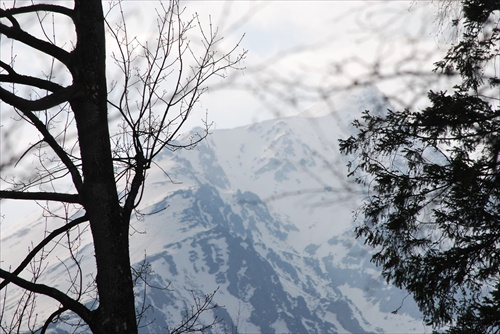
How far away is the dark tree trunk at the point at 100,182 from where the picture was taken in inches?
131

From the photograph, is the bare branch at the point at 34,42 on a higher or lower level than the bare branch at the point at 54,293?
higher

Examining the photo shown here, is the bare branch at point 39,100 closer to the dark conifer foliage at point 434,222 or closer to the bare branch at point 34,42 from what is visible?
the bare branch at point 34,42

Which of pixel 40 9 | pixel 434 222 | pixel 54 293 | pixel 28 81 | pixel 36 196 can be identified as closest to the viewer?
pixel 54 293

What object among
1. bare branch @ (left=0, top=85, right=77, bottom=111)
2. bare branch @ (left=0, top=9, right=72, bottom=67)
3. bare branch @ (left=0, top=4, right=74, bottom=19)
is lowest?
bare branch @ (left=0, top=85, right=77, bottom=111)

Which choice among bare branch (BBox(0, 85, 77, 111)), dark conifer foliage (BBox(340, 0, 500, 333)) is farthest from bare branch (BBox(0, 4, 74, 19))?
dark conifer foliage (BBox(340, 0, 500, 333))

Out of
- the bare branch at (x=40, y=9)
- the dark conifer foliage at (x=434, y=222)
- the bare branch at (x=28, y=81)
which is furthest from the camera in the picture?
the dark conifer foliage at (x=434, y=222)

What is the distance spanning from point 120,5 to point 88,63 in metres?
1.21

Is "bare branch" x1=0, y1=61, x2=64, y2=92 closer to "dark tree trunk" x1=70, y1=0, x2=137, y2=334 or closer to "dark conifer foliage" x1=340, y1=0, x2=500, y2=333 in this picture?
"dark tree trunk" x1=70, y1=0, x2=137, y2=334

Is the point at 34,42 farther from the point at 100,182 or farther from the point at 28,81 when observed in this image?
the point at 100,182

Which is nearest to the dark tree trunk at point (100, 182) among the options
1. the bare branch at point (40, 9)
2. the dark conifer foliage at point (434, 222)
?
the bare branch at point (40, 9)

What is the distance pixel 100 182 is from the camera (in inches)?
137

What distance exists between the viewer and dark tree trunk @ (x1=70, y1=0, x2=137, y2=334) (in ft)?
10.9

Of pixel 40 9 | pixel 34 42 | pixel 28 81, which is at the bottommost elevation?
pixel 28 81

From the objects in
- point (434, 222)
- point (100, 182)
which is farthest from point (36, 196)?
point (434, 222)
